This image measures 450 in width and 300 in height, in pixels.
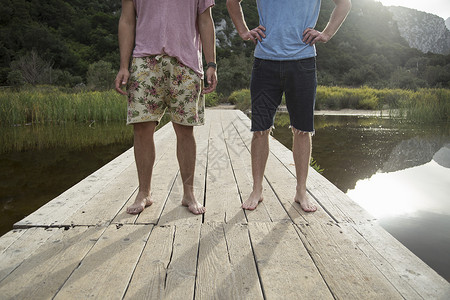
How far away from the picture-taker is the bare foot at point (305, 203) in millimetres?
1795

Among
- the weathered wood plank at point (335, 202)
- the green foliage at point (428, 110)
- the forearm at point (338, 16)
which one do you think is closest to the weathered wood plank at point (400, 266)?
the weathered wood plank at point (335, 202)

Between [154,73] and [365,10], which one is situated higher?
[365,10]

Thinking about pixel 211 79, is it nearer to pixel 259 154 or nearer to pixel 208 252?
pixel 259 154

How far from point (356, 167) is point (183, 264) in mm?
3070

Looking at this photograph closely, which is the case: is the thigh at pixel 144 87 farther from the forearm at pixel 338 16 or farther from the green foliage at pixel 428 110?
the green foliage at pixel 428 110

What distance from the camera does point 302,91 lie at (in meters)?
1.82

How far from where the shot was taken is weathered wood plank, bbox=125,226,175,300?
1067mm

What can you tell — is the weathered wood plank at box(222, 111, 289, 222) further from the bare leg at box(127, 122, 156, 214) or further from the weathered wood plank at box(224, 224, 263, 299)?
the bare leg at box(127, 122, 156, 214)

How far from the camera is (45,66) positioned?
23.6 m

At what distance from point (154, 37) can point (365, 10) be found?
51399 millimetres

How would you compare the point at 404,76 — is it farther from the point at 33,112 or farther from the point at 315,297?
the point at 315,297

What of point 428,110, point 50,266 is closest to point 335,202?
point 50,266

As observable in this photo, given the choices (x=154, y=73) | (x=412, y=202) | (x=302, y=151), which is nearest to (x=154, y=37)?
(x=154, y=73)

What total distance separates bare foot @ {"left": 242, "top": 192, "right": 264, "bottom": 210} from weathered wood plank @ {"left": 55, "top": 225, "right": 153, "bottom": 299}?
530mm
